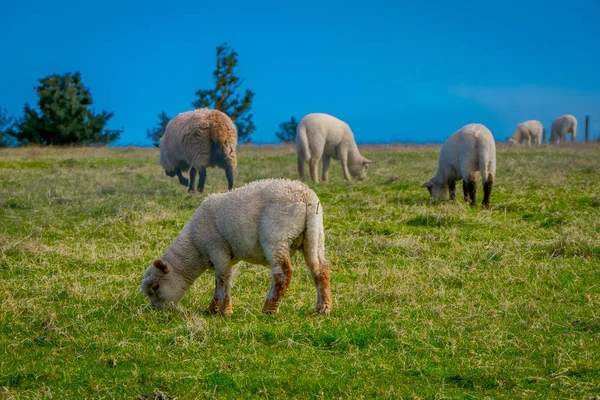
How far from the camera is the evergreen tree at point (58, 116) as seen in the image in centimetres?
4434

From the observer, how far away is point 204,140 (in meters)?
15.5

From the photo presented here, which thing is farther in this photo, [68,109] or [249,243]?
[68,109]

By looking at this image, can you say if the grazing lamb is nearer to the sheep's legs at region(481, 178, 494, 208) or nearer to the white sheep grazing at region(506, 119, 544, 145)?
the sheep's legs at region(481, 178, 494, 208)

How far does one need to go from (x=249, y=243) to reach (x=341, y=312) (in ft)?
3.56

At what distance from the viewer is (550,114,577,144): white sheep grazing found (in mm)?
45469

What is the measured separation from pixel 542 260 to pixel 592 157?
682 inches

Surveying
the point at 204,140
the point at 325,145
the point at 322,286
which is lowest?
the point at 322,286

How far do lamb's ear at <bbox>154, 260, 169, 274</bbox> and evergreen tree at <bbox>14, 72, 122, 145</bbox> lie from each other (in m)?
40.0

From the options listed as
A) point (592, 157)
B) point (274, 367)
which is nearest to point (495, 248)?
point (274, 367)

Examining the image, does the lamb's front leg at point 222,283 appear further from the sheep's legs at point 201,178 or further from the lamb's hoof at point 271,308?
the sheep's legs at point 201,178

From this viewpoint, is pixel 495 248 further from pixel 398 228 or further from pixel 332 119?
pixel 332 119

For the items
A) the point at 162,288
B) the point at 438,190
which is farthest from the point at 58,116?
the point at 162,288

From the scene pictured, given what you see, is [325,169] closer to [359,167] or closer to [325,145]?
[325,145]

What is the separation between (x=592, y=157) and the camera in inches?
985
